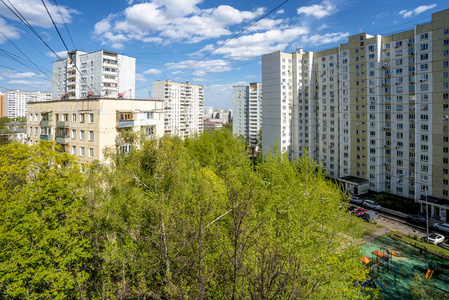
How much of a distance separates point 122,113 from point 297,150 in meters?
40.2

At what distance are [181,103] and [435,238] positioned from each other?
7615 centimetres

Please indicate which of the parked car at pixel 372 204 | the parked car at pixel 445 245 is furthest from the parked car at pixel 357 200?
the parked car at pixel 445 245

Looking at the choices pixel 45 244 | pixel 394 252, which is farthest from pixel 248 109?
pixel 45 244

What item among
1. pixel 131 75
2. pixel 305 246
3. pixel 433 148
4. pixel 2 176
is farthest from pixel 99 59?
pixel 433 148

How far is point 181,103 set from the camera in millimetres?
87562

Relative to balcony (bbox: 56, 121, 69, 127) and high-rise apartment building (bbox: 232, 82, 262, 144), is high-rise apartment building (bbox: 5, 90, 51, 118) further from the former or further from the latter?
balcony (bbox: 56, 121, 69, 127)

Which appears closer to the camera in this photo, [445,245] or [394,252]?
[394,252]

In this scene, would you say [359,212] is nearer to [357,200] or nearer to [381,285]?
[357,200]

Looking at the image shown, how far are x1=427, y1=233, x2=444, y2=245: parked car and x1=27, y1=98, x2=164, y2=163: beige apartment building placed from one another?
92.5 ft

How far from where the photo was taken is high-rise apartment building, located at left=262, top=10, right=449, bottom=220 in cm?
3275

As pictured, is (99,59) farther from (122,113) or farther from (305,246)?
(305,246)

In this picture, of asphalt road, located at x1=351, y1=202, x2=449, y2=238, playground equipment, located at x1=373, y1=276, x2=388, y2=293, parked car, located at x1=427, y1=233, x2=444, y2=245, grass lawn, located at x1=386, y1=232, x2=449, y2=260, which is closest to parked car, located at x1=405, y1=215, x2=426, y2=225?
asphalt road, located at x1=351, y1=202, x2=449, y2=238

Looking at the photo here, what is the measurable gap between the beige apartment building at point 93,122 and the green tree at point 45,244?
28.6 feet

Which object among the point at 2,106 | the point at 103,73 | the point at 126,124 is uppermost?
the point at 2,106
